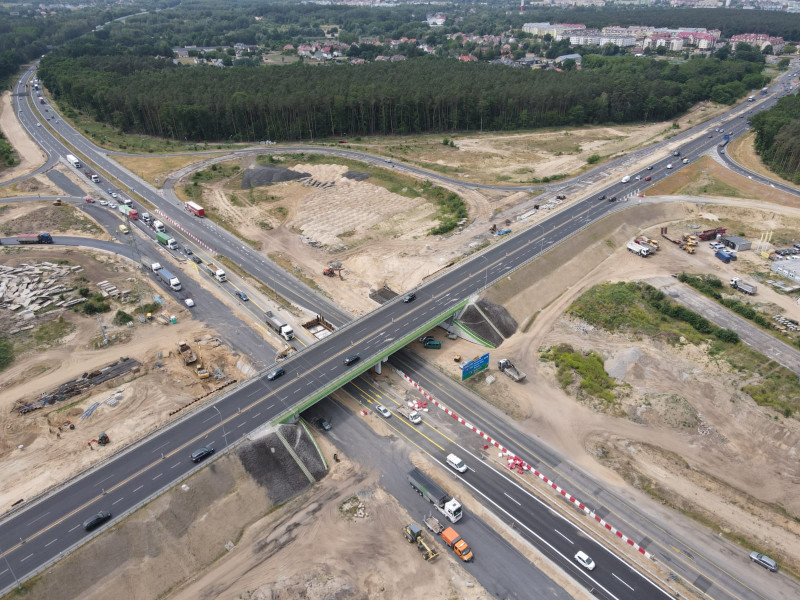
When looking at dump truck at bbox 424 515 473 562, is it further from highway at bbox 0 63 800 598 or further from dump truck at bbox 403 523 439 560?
highway at bbox 0 63 800 598

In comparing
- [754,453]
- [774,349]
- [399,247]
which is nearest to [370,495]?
[754,453]

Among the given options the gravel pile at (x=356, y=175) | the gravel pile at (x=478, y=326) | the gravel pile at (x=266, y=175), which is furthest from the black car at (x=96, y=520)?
the gravel pile at (x=356, y=175)

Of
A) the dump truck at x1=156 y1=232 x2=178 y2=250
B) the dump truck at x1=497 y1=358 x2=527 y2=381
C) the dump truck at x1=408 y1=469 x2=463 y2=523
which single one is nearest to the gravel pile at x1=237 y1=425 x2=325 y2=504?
the dump truck at x1=408 y1=469 x2=463 y2=523

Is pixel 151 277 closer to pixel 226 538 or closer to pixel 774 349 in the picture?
pixel 226 538

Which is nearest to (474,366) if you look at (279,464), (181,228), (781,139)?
(279,464)

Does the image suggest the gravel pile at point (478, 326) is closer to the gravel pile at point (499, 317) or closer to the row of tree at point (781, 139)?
the gravel pile at point (499, 317)
